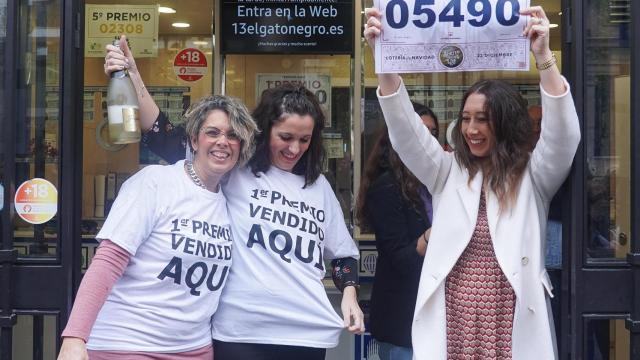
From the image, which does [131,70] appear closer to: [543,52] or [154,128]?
[154,128]

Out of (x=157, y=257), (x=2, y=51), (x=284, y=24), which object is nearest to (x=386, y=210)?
(x=157, y=257)

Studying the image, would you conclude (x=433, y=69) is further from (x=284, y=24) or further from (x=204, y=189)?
(x=284, y=24)

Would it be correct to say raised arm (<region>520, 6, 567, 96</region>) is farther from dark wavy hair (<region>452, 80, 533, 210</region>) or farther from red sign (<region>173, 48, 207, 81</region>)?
red sign (<region>173, 48, 207, 81</region>)

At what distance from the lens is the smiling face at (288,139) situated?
2.65m

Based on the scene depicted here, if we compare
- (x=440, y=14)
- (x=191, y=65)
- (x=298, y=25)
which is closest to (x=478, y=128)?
(x=440, y=14)

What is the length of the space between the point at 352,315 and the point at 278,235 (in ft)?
1.31

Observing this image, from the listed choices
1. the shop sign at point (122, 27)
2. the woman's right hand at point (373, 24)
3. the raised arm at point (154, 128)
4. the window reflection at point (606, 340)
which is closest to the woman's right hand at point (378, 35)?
the woman's right hand at point (373, 24)

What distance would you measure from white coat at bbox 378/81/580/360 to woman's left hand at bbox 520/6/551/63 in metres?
0.11

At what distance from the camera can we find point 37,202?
2816 mm

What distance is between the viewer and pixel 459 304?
94.3 inches

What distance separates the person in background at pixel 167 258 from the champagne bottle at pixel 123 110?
219mm

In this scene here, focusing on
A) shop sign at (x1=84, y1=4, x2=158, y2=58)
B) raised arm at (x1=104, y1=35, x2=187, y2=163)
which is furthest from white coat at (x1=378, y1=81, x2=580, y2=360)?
shop sign at (x1=84, y1=4, x2=158, y2=58)

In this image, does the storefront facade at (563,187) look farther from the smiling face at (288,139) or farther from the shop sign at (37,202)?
the smiling face at (288,139)

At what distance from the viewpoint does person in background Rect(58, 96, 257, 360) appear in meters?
2.27
